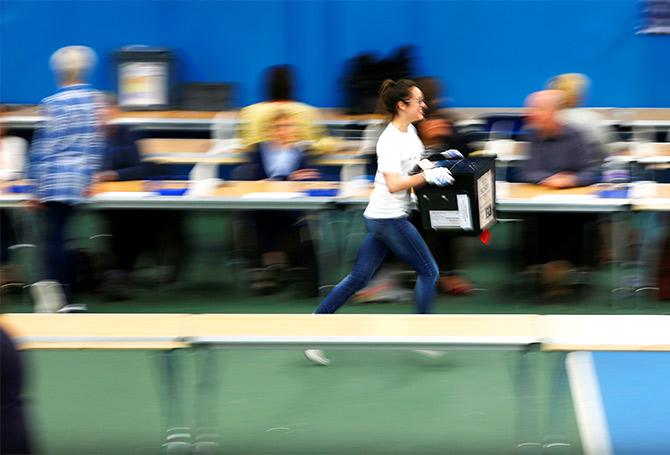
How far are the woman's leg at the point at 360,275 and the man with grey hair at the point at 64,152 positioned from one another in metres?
1.77

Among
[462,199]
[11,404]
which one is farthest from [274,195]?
[11,404]

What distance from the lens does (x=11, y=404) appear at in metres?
3.58

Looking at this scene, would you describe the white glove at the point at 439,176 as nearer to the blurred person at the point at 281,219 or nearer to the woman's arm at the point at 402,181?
the woman's arm at the point at 402,181

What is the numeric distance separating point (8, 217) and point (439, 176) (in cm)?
366

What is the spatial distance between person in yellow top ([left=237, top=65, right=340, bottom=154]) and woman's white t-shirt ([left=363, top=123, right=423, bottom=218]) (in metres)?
1.98

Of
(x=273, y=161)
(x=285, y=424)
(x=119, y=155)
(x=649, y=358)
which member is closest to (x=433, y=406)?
(x=285, y=424)

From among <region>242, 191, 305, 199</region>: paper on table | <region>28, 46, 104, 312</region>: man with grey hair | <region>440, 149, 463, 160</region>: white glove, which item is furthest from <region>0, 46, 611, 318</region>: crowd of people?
<region>440, 149, 463, 160</region>: white glove

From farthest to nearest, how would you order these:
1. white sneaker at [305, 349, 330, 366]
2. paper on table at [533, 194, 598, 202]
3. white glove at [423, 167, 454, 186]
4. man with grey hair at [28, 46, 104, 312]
→ paper on table at [533, 194, 598, 202] → man with grey hair at [28, 46, 104, 312] → white sneaker at [305, 349, 330, 366] → white glove at [423, 167, 454, 186]

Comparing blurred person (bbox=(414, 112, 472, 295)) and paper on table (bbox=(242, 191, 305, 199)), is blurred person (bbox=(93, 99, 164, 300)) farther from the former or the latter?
blurred person (bbox=(414, 112, 472, 295))

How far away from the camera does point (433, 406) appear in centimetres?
582

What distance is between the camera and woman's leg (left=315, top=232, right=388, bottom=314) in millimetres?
6094

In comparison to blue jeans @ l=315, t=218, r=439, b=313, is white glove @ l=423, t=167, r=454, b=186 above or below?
above

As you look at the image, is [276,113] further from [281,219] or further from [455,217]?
[455,217]

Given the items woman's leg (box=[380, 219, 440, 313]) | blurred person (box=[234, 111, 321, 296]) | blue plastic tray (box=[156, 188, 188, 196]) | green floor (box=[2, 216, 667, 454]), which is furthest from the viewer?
blurred person (box=[234, 111, 321, 296])
